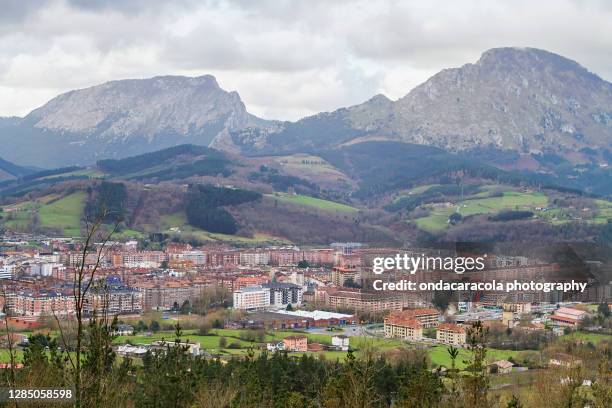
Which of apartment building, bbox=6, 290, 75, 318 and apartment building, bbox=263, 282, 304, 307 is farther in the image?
apartment building, bbox=263, 282, 304, 307

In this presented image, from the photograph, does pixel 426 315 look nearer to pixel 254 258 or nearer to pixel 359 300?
pixel 359 300

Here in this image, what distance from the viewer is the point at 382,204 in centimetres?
13888

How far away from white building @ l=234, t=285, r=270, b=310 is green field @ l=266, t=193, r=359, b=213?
52.8 meters

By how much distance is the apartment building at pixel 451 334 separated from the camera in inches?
1492

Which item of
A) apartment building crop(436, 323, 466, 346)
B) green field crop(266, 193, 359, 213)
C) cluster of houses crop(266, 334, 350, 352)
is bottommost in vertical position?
cluster of houses crop(266, 334, 350, 352)

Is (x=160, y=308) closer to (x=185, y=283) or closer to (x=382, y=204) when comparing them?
(x=185, y=283)

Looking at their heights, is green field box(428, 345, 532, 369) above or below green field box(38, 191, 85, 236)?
below

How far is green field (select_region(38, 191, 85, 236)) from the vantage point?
92.9 meters

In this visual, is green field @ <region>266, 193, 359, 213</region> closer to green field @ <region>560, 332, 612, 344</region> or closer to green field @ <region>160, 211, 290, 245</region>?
green field @ <region>160, 211, 290, 245</region>

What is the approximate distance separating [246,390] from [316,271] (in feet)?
176

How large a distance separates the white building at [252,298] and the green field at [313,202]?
173ft

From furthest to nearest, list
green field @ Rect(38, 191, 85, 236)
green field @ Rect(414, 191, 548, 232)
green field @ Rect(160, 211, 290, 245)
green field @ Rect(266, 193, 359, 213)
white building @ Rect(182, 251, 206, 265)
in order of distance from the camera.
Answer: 1. green field @ Rect(266, 193, 359, 213)
2. green field @ Rect(414, 191, 548, 232)
3. green field @ Rect(160, 211, 290, 245)
4. green field @ Rect(38, 191, 85, 236)
5. white building @ Rect(182, 251, 206, 265)

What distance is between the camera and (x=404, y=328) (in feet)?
135

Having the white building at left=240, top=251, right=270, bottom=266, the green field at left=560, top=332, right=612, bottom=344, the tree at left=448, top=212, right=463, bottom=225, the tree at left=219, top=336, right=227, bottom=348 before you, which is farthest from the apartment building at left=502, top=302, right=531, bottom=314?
the tree at left=448, top=212, right=463, bottom=225
